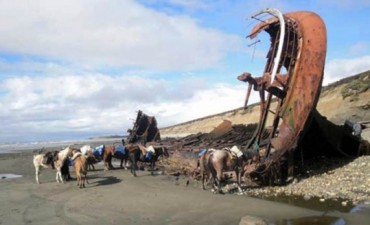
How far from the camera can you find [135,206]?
1229cm

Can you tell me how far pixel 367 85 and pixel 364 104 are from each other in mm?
A: 4276

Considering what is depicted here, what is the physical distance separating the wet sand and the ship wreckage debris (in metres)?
2.21

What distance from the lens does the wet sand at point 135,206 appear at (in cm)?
1052

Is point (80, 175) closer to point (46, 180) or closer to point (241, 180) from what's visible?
point (46, 180)

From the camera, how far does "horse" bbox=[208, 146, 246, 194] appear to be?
13805 millimetres

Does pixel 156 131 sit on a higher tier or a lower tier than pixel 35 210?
higher

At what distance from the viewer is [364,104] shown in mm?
35594

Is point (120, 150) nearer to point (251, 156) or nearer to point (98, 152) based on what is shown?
point (98, 152)

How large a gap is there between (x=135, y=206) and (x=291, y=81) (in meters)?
6.45

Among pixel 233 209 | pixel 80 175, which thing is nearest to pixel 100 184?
pixel 80 175

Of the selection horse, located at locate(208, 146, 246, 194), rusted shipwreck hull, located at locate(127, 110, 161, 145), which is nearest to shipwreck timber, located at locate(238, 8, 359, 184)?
horse, located at locate(208, 146, 246, 194)

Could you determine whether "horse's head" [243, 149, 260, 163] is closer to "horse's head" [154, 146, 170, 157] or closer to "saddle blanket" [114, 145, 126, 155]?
"horse's head" [154, 146, 170, 157]

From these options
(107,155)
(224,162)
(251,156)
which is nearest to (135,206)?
(224,162)

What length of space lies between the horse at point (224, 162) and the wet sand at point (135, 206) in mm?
678
